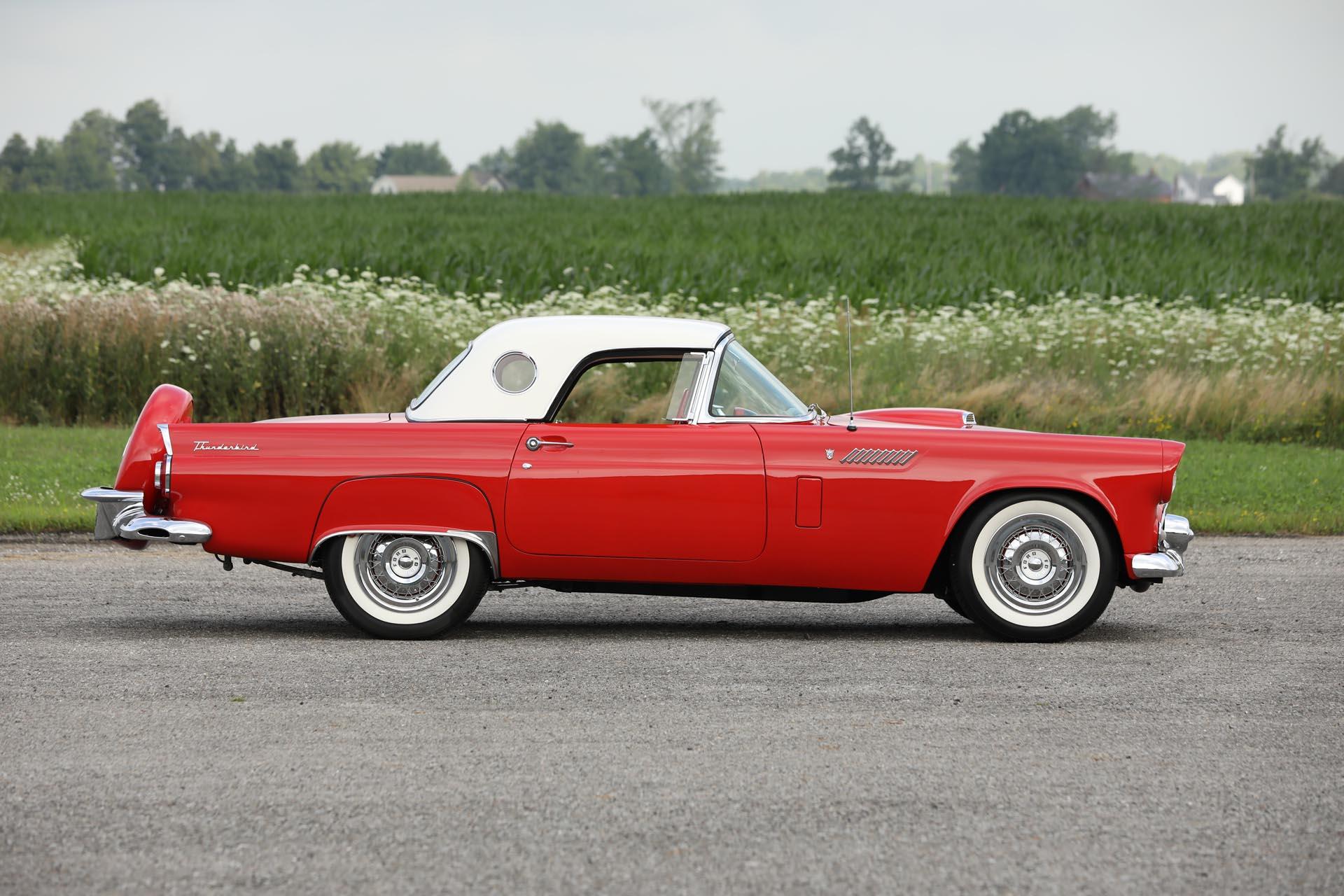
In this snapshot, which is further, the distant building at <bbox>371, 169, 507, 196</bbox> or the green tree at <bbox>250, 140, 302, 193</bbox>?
the distant building at <bbox>371, 169, 507, 196</bbox>

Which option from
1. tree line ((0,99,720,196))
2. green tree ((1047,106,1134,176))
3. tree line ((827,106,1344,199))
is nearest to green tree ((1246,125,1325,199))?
tree line ((827,106,1344,199))

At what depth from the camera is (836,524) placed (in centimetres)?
682

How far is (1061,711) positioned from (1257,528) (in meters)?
6.23

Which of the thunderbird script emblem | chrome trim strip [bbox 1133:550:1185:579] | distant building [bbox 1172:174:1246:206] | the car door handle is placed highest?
distant building [bbox 1172:174:1246:206]

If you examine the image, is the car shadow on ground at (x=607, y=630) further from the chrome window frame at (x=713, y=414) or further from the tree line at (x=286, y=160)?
the tree line at (x=286, y=160)

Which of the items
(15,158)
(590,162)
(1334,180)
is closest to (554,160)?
(590,162)

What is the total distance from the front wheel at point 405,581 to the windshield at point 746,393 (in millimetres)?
1352

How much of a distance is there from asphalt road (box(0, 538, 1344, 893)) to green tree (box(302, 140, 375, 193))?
14767cm

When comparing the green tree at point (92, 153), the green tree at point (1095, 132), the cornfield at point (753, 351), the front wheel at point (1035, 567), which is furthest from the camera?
the green tree at point (1095, 132)

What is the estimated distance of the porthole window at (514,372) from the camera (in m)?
7.12

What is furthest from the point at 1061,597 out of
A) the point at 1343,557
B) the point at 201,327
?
the point at 201,327

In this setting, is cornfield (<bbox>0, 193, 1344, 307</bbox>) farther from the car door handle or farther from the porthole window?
the car door handle

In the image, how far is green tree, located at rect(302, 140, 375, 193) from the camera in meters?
152

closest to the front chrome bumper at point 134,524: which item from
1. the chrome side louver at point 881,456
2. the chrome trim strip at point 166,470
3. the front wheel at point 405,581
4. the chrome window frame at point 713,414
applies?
the chrome trim strip at point 166,470
